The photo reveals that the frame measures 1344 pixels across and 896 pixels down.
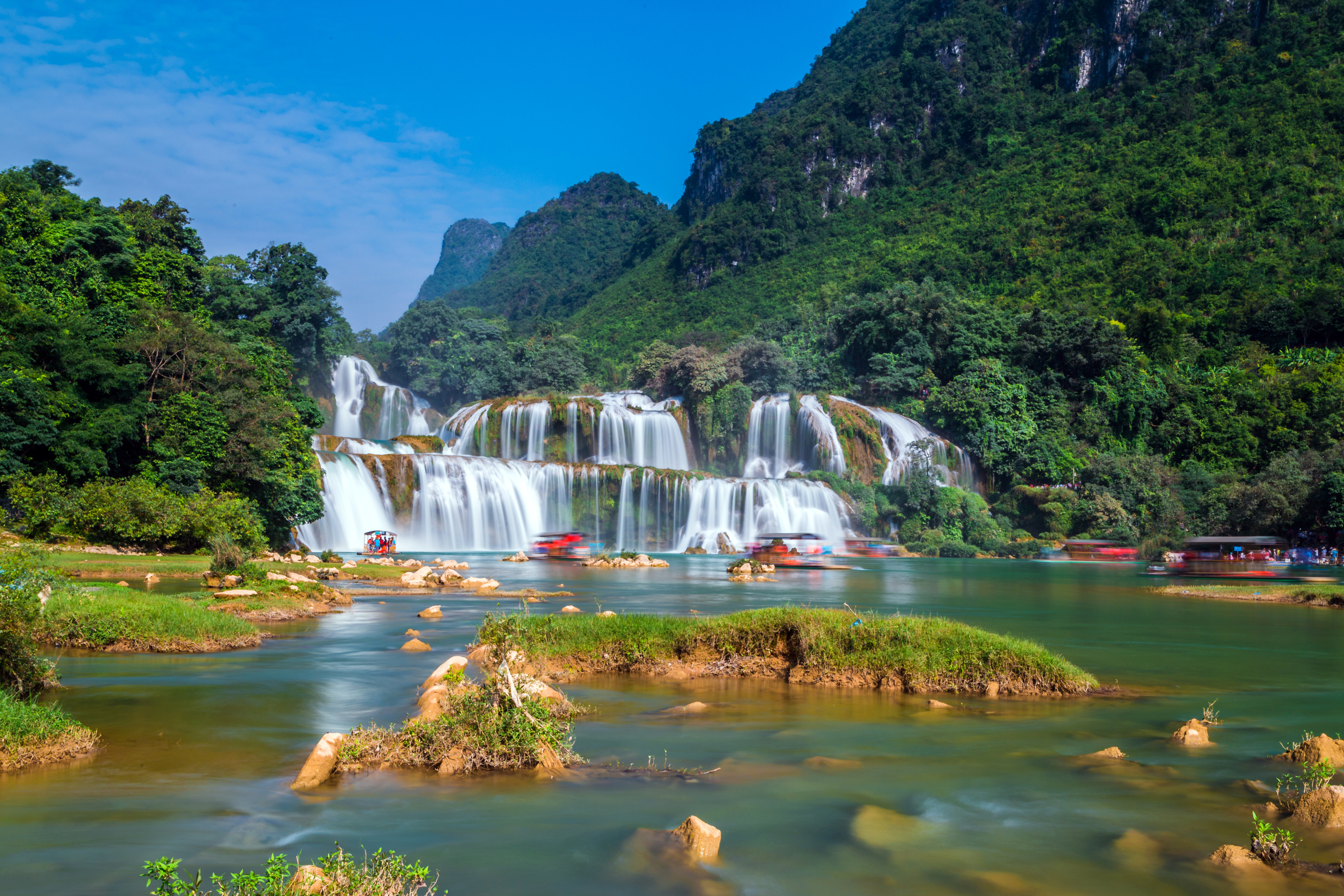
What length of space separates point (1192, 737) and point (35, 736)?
10353 mm

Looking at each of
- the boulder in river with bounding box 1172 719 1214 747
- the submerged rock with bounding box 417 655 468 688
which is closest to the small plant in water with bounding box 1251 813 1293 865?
the boulder in river with bounding box 1172 719 1214 747

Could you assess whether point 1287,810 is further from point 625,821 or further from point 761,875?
point 625,821

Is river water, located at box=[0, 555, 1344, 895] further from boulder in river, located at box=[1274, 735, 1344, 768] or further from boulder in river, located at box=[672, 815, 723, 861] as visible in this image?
boulder in river, located at box=[1274, 735, 1344, 768]

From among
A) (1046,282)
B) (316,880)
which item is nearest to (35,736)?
(316,880)

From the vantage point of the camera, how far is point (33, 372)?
23406mm

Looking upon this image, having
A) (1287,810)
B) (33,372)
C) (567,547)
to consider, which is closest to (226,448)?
(33,372)

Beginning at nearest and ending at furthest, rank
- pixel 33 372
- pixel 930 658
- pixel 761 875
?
pixel 761 875 < pixel 930 658 < pixel 33 372

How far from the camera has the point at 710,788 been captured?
698 cm

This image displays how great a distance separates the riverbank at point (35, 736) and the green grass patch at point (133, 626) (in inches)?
170

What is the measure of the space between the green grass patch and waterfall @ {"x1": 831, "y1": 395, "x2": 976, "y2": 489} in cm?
4470

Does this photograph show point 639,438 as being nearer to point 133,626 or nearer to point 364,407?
point 364,407

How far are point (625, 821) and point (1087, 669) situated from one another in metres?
9.27

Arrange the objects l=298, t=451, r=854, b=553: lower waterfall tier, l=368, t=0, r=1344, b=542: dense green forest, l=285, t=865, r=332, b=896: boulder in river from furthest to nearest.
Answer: l=368, t=0, r=1344, b=542: dense green forest < l=298, t=451, r=854, b=553: lower waterfall tier < l=285, t=865, r=332, b=896: boulder in river

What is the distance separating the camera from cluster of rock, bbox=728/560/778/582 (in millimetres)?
29250
